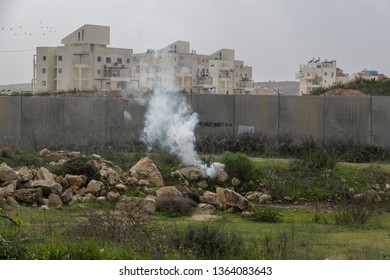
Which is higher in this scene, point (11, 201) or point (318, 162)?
point (318, 162)

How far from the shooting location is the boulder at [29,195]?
68.3ft

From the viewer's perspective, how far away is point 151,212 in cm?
1995

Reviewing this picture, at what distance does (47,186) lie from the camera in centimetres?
2150

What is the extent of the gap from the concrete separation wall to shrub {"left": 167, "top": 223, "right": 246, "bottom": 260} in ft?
62.0

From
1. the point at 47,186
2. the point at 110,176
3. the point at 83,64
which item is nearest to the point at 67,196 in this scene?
the point at 47,186

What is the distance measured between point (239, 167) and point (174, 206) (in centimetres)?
495

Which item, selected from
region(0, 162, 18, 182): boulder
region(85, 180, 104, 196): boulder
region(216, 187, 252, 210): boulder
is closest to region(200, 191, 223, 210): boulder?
region(216, 187, 252, 210): boulder

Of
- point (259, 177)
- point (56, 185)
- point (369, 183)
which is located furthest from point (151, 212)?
point (369, 183)

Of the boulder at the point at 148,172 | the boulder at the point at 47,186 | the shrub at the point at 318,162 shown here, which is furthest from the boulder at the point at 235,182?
the boulder at the point at 47,186

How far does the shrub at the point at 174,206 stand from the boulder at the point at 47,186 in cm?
276

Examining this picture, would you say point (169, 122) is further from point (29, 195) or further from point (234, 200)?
point (29, 195)

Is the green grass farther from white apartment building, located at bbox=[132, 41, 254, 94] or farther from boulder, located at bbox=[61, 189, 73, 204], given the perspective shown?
white apartment building, located at bbox=[132, 41, 254, 94]

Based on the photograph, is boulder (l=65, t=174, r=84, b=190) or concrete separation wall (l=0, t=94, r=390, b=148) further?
concrete separation wall (l=0, t=94, r=390, b=148)

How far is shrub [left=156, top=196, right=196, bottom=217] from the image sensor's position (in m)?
20.4
